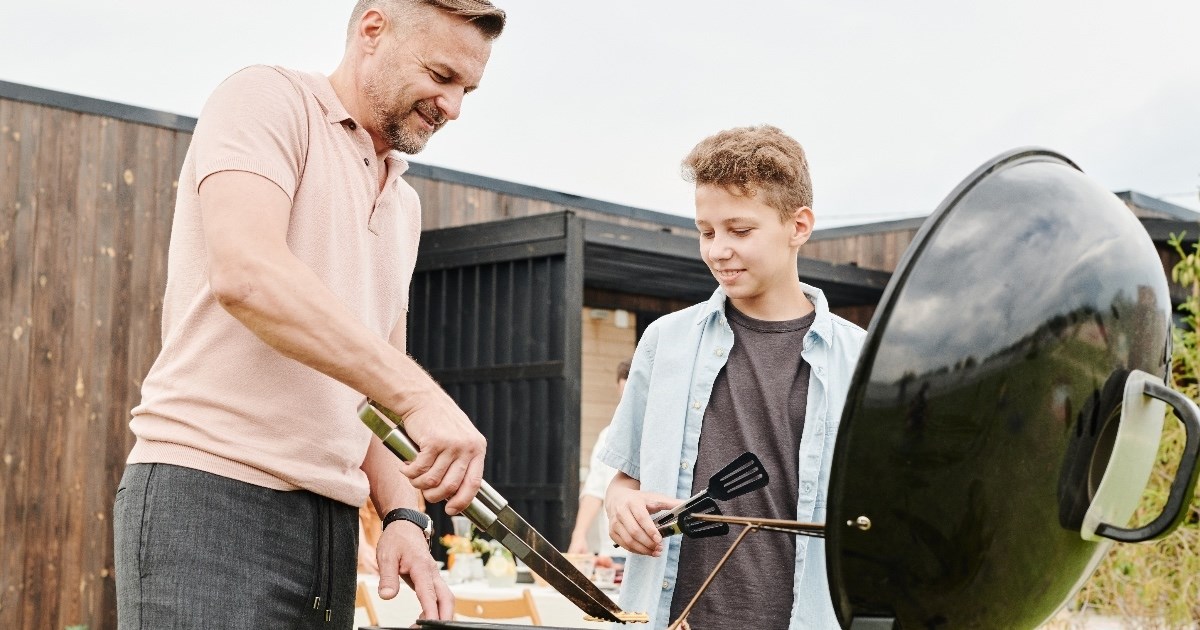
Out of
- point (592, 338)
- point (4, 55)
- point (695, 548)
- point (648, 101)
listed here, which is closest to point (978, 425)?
point (695, 548)

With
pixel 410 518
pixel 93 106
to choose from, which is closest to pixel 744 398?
pixel 410 518

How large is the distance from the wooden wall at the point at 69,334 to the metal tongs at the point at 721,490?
616 cm

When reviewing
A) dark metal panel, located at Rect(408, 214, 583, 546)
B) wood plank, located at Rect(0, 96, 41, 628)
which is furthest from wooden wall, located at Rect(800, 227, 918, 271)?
wood plank, located at Rect(0, 96, 41, 628)

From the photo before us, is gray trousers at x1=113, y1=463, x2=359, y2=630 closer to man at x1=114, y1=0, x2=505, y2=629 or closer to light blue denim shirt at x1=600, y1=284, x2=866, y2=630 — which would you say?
man at x1=114, y1=0, x2=505, y2=629

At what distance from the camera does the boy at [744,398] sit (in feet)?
6.03

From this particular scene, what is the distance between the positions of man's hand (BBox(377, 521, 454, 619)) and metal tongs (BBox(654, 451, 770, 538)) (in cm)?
48

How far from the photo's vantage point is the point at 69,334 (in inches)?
265

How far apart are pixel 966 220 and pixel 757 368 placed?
3.41ft

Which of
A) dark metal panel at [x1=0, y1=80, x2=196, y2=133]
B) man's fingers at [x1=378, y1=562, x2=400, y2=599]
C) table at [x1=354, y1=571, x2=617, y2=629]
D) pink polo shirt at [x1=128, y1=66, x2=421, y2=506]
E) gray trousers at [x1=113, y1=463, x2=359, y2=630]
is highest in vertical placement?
dark metal panel at [x1=0, y1=80, x2=196, y2=133]

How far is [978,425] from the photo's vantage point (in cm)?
91

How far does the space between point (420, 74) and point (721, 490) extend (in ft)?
2.36

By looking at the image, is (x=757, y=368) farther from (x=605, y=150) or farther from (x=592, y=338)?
(x=605, y=150)

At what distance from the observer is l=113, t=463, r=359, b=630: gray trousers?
4.41ft

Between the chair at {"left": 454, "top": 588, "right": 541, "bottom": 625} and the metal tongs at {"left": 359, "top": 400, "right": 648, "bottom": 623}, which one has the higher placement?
the metal tongs at {"left": 359, "top": 400, "right": 648, "bottom": 623}
